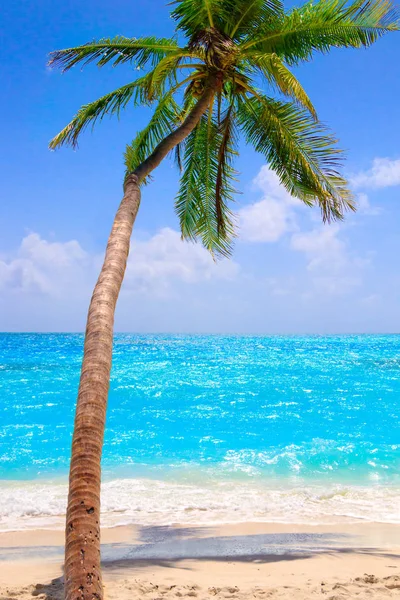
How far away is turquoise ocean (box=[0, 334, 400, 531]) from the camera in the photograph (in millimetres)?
8156

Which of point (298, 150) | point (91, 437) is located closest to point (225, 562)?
point (91, 437)

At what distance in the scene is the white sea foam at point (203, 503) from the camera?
759 cm

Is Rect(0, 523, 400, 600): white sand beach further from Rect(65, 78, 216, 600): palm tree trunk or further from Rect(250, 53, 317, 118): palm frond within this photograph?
Rect(250, 53, 317, 118): palm frond

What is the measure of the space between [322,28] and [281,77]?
3.70 feet

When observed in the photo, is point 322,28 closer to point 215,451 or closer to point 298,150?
point 298,150

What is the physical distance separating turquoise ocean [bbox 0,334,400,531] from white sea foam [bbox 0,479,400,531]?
2cm

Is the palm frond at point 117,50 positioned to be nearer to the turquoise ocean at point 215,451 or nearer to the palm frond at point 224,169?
the palm frond at point 224,169

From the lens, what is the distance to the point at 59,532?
7004 mm

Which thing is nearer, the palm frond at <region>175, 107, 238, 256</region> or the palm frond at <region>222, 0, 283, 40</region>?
the palm frond at <region>222, 0, 283, 40</region>

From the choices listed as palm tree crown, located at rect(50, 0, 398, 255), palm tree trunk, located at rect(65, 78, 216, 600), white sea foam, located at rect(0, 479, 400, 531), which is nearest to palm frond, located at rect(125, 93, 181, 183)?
palm tree crown, located at rect(50, 0, 398, 255)

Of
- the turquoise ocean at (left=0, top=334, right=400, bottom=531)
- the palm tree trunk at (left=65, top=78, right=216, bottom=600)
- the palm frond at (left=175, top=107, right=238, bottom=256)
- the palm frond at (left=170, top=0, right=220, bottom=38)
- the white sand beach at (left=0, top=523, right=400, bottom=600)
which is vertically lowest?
the turquoise ocean at (left=0, top=334, right=400, bottom=531)

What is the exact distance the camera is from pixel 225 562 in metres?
5.68

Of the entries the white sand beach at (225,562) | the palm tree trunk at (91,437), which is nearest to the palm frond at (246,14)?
the palm tree trunk at (91,437)

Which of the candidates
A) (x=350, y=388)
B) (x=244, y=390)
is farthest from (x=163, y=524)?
(x=350, y=388)
